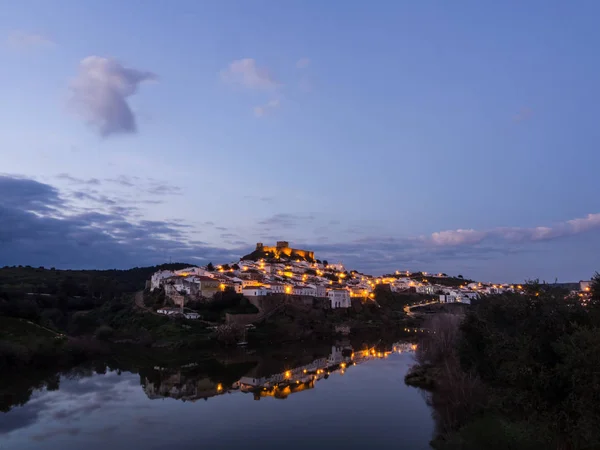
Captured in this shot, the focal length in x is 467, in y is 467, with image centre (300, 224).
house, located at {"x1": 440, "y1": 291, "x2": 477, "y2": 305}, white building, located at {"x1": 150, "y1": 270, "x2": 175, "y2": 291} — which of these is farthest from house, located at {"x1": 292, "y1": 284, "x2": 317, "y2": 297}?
house, located at {"x1": 440, "y1": 291, "x2": 477, "y2": 305}

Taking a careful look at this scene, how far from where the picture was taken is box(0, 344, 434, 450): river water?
2164cm

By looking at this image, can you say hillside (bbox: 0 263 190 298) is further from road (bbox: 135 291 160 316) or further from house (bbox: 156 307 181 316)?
house (bbox: 156 307 181 316)

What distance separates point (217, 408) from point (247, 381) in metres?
9.03

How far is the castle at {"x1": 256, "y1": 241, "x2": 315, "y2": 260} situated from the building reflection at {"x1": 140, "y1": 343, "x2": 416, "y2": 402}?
10227 centimetres

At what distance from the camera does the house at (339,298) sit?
301 feet

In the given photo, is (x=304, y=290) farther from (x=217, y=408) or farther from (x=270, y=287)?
(x=217, y=408)

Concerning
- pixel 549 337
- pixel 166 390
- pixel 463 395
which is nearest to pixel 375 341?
pixel 166 390

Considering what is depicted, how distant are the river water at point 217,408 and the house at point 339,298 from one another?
46821 mm

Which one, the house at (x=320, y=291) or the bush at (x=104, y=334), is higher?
the house at (x=320, y=291)

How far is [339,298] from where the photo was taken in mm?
93188

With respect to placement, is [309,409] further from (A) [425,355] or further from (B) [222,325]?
(B) [222,325]

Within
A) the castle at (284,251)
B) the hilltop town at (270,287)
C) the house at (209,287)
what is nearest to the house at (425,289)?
the hilltop town at (270,287)

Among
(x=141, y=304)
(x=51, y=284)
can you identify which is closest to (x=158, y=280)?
(x=141, y=304)

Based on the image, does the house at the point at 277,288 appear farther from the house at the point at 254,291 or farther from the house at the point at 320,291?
the house at the point at 320,291
